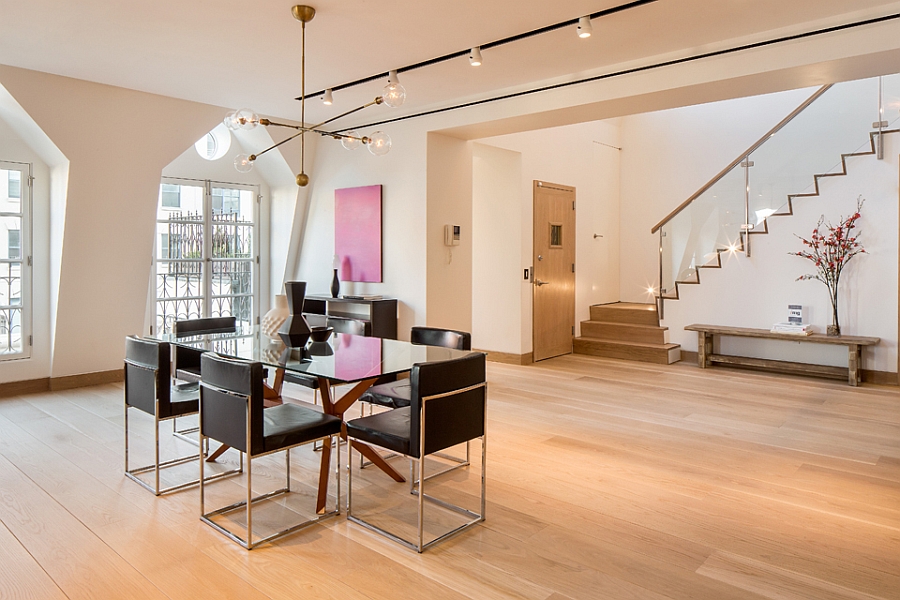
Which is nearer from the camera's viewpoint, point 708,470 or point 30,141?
point 708,470

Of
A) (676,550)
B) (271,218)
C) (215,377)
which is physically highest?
(271,218)

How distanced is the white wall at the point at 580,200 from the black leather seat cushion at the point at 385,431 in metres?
4.31

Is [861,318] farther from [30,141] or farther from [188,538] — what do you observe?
[30,141]

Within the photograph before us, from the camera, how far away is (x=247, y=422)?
2668mm

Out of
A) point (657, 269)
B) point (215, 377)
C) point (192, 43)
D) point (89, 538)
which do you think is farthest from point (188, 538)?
point (657, 269)

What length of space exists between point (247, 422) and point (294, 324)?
116 centimetres

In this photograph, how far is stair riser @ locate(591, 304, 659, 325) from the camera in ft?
26.2

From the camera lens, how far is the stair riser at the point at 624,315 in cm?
798

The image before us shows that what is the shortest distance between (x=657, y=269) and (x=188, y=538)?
299 inches

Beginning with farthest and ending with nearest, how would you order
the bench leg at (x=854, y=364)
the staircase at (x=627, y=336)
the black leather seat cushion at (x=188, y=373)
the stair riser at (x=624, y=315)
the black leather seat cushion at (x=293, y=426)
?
the stair riser at (x=624, y=315), the staircase at (x=627, y=336), the bench leg at (x=854, y=364), the black leather seat cushion at (x=188, y=373), the black leather seat cushion at (x=293, y=426)

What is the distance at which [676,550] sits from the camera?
2.69m

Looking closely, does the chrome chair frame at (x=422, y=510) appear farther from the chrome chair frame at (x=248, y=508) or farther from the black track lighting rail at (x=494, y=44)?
the black track lighting rail at (x=494, y=44)

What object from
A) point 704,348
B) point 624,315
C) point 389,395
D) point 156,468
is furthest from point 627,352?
point 156,468

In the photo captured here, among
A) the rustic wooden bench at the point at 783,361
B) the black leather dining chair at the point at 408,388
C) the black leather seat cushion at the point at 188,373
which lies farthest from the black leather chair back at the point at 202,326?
the rustic wooden bench at the point at 783,361
